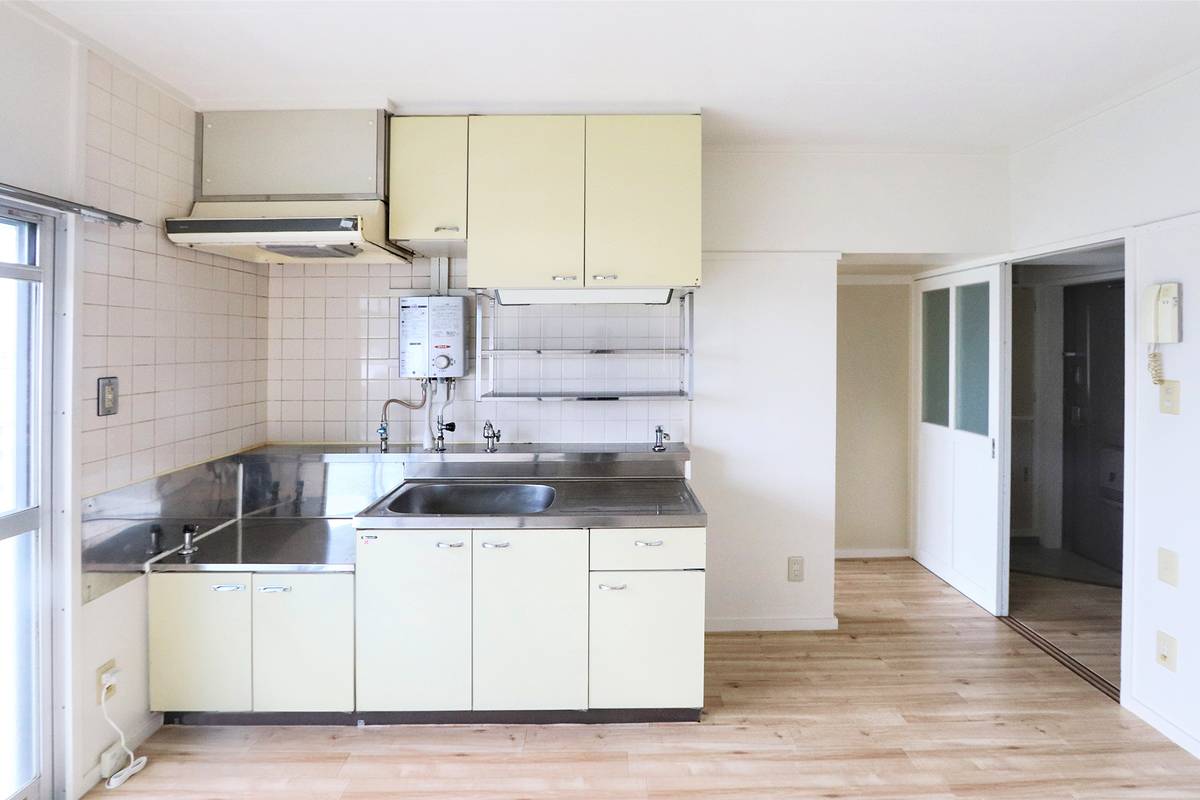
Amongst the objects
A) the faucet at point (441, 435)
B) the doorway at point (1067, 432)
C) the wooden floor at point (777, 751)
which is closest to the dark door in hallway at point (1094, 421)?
the doorway at point (1067, 432)

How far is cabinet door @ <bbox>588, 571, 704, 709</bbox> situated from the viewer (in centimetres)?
258

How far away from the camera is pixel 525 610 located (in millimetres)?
2576

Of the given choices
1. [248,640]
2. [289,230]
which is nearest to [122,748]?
[248,640]

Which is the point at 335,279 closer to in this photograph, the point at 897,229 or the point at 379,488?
the point at 379,488

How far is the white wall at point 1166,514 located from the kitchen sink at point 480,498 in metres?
2.23

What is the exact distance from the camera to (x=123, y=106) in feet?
7.94

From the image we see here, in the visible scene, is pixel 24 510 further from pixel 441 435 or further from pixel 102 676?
pixel 441 435

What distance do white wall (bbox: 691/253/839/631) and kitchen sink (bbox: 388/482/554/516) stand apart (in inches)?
32.2

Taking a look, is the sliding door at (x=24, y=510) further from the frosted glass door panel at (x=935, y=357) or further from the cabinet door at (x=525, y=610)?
the frosted glass door panel at (x=935, y=357)

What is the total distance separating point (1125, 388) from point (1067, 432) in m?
2.43

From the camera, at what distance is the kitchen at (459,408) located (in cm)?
231

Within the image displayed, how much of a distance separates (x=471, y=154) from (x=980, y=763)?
2.82 m

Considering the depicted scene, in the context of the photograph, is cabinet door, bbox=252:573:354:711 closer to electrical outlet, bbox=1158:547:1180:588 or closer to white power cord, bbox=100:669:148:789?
white power cord, bbox=100:669:148:789

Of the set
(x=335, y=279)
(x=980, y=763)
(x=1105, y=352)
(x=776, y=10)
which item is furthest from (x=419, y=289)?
(x=1105, y=352)
